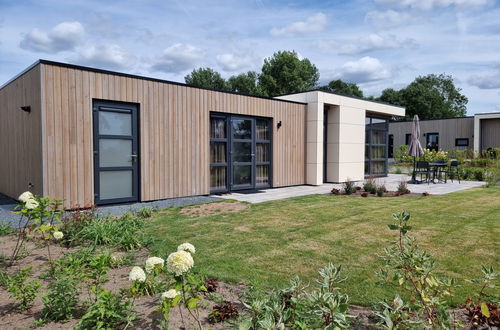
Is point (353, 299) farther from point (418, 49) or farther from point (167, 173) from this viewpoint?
point (418, 49)

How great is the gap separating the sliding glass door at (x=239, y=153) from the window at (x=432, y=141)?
66.9 ft

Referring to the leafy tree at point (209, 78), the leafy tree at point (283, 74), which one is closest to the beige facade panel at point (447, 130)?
the leafy tree at point (283, 74)

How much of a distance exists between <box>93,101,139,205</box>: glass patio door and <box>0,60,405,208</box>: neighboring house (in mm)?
21

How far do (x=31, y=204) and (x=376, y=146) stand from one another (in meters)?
13.7

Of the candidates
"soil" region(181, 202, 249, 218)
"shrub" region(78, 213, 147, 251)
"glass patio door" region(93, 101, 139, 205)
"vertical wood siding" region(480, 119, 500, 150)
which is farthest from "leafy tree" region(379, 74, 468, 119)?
"shrub" region(78, 213, 147, 251)

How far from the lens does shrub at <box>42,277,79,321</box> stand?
2471 mm

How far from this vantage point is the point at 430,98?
145 feet

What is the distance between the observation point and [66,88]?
6785 millimetres

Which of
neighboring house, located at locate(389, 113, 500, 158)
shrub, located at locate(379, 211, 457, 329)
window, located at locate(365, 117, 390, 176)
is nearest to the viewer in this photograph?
shrub, located at locate(379, 211, 457, 329)

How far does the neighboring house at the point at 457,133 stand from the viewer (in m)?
23.2

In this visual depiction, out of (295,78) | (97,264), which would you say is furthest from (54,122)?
(295,78)

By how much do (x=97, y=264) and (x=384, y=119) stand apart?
15.0m

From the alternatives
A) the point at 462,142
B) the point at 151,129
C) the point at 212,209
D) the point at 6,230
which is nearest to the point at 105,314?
the point at 6,230

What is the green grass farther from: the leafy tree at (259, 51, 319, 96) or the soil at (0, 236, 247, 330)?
the leafy tree at (259, 51, 319, 96)
